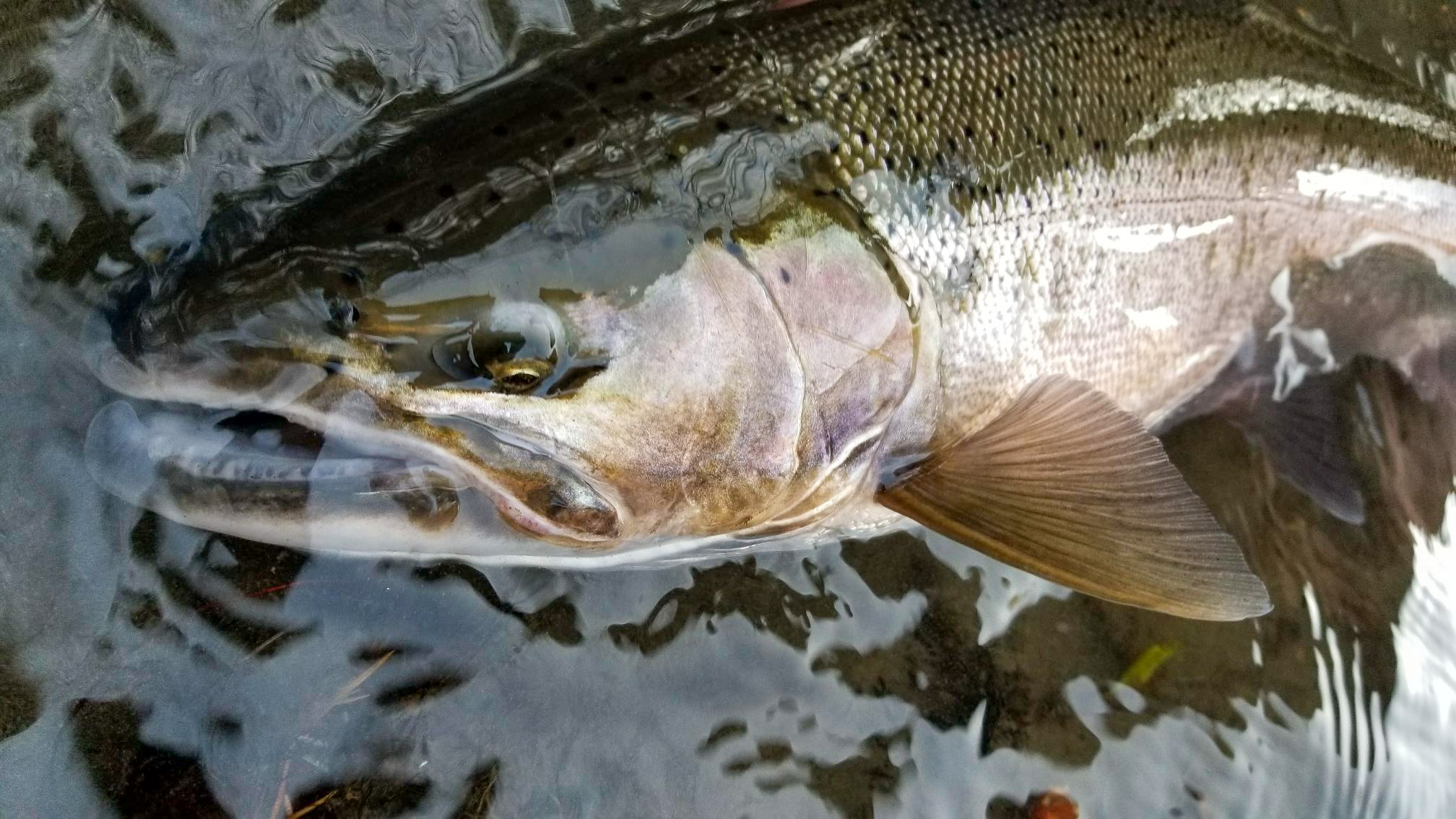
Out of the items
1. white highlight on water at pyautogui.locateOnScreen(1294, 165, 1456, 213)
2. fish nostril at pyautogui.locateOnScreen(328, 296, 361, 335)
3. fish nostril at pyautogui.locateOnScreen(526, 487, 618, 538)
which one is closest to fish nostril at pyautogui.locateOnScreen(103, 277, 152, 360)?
fish nostril at pyautogui.locateOnScreen(328, 296, 361, 335)

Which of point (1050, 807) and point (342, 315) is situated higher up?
point (342, 315)

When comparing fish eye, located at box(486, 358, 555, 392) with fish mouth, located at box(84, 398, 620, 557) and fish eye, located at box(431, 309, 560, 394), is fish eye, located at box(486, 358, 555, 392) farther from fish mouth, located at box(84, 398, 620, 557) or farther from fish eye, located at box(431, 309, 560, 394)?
fish mouth, located at box(84, 398, 620, 557)

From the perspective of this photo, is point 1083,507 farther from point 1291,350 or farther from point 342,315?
point 342,315

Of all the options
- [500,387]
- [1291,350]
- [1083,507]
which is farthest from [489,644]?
[1291,350]

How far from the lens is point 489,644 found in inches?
90.7

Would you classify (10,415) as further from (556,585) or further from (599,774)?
(599,774)

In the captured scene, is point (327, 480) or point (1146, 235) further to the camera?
point (1146, 235)

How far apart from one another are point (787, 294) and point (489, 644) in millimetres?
1058

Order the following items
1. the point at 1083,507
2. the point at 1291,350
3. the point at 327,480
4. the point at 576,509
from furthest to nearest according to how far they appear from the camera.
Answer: the point at 1291,350 → the point at 1083,507 → the point at 576,509 → the point at 327,480

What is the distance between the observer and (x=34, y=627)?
2100 mm

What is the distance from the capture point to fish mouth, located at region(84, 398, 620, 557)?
1.79 meters

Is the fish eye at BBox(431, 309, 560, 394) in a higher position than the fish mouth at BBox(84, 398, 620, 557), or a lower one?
higher

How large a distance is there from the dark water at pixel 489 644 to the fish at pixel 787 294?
0.56 ft

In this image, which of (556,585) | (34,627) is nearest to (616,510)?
(556,585)
